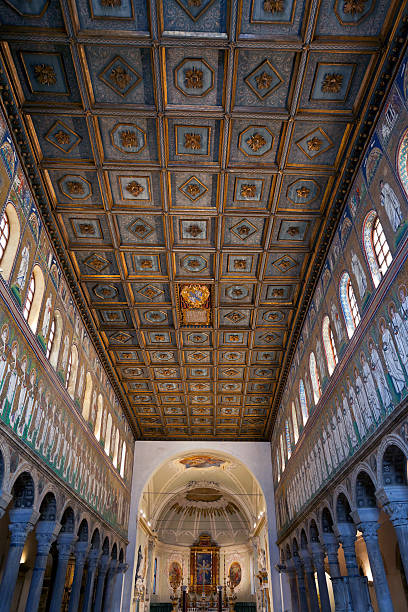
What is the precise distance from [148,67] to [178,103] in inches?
43.9

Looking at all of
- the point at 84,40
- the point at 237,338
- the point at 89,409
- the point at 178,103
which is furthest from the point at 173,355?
the point at 84,40

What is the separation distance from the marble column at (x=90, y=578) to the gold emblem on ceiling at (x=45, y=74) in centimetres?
1827

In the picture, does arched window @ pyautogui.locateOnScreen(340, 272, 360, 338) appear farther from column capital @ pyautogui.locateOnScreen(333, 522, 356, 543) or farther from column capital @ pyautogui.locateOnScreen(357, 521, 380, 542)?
column capital @ pyautogui.locateOnScreen(333, 522, 356, 543)

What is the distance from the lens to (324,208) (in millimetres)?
14133

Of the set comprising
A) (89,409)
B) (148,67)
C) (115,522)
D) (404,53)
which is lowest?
(115,522)

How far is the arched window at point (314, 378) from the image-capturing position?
663 inches

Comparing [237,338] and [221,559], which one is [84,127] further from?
[221,559]

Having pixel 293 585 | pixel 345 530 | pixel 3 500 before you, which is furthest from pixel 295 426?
pixel 3 500

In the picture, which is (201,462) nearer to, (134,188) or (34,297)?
(34,297)

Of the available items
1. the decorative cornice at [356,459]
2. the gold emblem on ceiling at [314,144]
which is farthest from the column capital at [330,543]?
the gold emblem on ceiling at [314,144]

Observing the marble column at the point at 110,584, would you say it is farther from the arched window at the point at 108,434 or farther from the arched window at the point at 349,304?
the arched window at the point at 349,304

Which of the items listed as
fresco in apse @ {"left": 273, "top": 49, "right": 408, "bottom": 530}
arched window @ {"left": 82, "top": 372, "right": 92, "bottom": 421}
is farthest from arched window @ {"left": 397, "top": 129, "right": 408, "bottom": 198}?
arched window @ {"left": 82, "top": 372, "right": 92, "bottom": 421}

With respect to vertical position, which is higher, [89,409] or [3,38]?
[3,38]

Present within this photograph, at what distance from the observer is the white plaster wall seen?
88.8 ft
